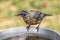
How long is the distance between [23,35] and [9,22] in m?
2.77

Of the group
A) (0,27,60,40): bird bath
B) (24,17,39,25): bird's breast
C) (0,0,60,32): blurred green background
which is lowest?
(0,0,60,32): blurred green background

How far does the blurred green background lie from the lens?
530cm

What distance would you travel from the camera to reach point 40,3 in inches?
250

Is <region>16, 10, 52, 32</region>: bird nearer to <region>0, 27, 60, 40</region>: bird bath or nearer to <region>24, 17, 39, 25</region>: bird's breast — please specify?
<region>24, 17, 39, 25</region>: bird's breast

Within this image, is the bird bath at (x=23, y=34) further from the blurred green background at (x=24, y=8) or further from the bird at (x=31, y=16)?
the blurred green background at (x=24, y=8)

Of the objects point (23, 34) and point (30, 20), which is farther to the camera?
point (30, 20)

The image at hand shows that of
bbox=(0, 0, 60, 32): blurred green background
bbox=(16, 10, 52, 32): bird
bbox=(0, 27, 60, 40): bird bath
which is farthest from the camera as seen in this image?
bbox=(0, 0, 60, 32): blurred green background

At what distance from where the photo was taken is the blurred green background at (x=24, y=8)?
17.4 feet

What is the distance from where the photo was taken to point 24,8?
6082mm

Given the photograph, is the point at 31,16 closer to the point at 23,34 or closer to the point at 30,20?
the point at 30,20

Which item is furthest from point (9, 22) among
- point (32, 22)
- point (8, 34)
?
point (8, 34)

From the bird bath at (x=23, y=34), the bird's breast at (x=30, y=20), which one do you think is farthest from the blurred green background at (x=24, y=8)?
the bird bath at (x=23, y=34)

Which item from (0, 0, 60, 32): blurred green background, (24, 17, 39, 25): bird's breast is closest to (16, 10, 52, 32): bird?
(24, 17, 39, 25): bird's breast

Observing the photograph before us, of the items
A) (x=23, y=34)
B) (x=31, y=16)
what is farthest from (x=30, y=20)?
(x=23, y=34)
